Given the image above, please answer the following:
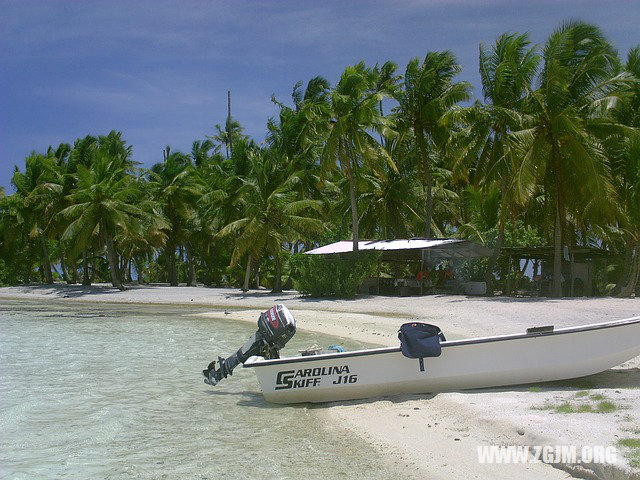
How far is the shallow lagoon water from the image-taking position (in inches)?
235

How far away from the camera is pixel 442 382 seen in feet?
26.3

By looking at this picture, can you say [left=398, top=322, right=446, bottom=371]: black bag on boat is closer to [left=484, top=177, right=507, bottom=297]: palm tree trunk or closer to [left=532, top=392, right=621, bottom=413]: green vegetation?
[left=532, top=392, right=621, bottom=413]: green vegetation

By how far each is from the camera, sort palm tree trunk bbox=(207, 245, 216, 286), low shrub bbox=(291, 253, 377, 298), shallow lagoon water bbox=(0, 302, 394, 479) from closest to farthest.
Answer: shallow lagoon water bbox=(0, 302, 394, 479) → low shrub bbox=(291, 253, 377, 298) → palm tree trunk bbox=(207, 245, 216, 286)

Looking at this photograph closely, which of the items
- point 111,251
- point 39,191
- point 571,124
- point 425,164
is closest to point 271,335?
point 571,124

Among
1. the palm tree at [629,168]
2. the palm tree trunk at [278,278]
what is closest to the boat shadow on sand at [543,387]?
the palm tree at [629,168]

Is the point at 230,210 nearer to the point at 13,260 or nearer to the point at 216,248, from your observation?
the point at 216,248

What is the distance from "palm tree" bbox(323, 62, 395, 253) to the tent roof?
1.20 m

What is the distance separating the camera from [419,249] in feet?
87.2

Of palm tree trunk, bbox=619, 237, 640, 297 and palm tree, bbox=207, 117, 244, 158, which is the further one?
palm tree, bbox=207, 117, 244, 158

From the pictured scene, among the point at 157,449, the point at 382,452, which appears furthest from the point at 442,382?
the point at 157,449

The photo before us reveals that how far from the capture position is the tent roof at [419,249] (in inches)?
972

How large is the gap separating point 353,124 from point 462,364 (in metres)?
19.1

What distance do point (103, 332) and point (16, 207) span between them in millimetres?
26467

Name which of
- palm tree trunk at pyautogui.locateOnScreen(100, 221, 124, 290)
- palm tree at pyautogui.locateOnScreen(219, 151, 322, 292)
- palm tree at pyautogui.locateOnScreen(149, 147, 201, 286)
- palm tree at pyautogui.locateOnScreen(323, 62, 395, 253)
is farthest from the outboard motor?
palm tree at pyautogui.locateOnScreen(149, 147, 201, 286)
